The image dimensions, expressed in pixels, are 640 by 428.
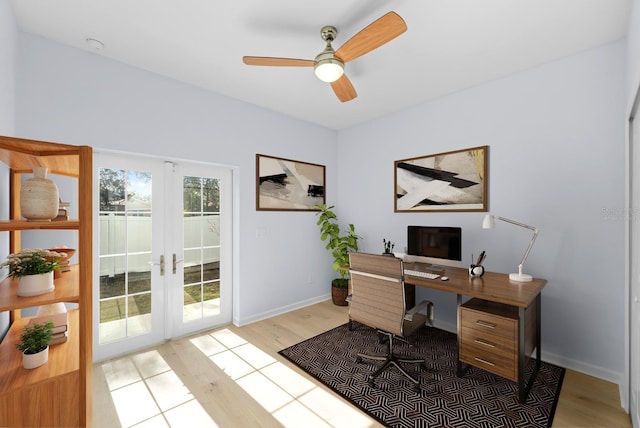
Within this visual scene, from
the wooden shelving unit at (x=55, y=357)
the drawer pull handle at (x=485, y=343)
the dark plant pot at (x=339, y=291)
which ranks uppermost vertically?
the wooden shelving unit at (x=55, y=357)

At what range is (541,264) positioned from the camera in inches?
Result: 101

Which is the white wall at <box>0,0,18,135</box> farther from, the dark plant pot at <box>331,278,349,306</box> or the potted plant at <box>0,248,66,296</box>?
the dark plant pot at <box>331,278,349,306</box>

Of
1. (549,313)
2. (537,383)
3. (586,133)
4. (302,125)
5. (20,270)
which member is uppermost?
(302,125)

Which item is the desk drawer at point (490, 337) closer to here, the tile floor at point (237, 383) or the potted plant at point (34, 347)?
the tile floor at point (237, 383)

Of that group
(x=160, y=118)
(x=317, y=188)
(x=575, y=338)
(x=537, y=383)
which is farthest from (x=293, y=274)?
(x=575, y=338)

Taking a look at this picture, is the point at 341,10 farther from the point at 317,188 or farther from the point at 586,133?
the point at 317,188

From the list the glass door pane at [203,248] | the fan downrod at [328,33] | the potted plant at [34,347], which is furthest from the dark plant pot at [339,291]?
the potted plant at [34,347]

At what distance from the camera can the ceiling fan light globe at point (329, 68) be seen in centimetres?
196

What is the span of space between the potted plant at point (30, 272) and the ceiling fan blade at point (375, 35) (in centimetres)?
199

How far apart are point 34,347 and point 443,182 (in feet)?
11.4

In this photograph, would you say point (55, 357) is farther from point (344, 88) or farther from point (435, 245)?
point (435, 245)

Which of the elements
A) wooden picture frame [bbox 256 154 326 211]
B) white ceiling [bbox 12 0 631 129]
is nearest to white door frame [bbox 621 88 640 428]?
white ceiling [bbox 12 0 631 129]

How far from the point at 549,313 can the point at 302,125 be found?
11.7ft

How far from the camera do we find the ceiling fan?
1633 mm
